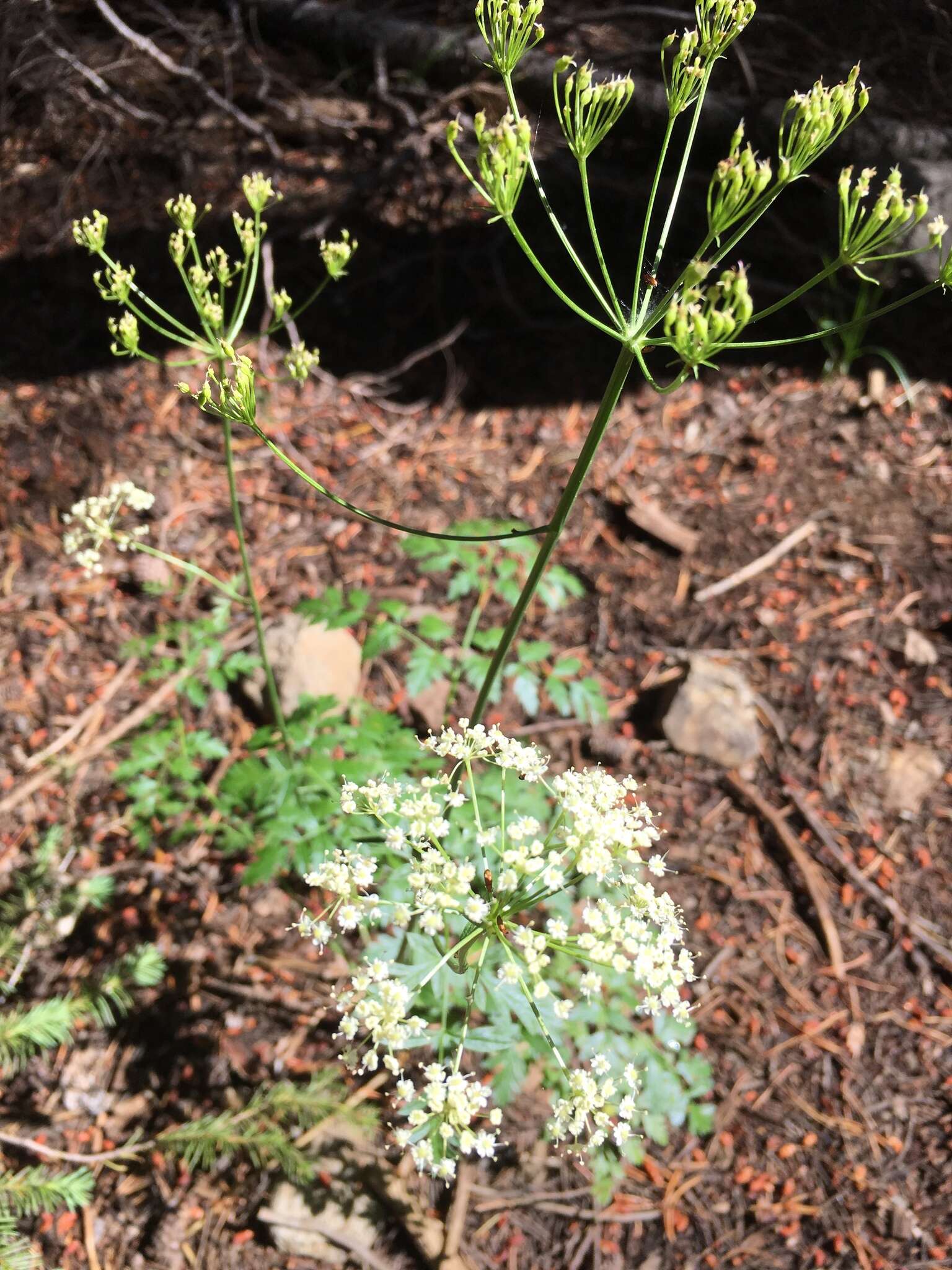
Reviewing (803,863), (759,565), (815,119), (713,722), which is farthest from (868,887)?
(815,119)

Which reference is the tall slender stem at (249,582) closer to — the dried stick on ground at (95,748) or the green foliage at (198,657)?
the green foliage at (198,657)

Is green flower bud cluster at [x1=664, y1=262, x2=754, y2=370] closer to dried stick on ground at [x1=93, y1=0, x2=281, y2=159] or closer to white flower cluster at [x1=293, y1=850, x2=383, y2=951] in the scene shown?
white flower cluster at [x1=293, y1=850, x2=383, y2=951]

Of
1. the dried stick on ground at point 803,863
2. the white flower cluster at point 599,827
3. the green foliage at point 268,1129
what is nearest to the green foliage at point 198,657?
the green foliage at point 268,1129

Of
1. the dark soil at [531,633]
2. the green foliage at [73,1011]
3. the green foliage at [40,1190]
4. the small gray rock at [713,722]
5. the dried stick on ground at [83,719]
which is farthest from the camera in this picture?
the small gray rock at [713,722]

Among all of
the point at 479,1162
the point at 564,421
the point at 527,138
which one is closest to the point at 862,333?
the point at 564,421

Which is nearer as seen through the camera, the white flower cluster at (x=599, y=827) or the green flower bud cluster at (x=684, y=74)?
the green flower bud cluster at (x=684, y=74)

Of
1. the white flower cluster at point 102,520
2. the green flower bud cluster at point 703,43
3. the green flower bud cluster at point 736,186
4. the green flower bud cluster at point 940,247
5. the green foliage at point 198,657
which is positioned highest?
the green flower bud cluster at point 703,43

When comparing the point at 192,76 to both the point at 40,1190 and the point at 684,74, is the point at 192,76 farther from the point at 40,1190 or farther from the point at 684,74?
the point at 40,1190

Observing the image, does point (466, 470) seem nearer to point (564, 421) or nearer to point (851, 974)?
point (564, 421)
